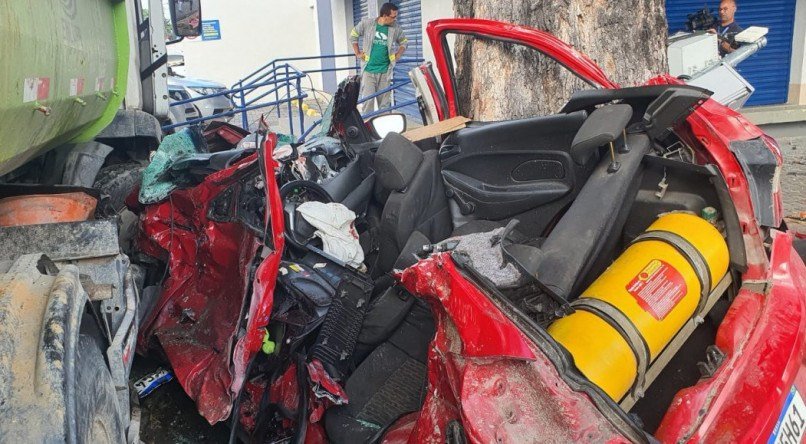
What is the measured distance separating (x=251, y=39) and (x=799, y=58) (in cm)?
1547

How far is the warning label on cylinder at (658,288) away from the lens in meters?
2.12

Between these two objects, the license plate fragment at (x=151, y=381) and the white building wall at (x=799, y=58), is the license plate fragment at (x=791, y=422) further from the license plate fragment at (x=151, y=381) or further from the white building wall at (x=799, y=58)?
the white building wall at (x=799, y=58)

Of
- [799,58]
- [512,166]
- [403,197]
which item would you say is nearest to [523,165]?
[512,166]

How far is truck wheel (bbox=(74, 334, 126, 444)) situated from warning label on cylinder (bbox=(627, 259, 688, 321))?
1.60m

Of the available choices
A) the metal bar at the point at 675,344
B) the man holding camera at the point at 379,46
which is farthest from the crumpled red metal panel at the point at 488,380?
the man holding camera at the point at 379,46

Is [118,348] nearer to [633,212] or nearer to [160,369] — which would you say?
[160,369]

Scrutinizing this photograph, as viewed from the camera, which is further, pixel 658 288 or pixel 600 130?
pixel 600 130

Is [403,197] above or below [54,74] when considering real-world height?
below

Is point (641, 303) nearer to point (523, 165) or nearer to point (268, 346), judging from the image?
point (523, 165)

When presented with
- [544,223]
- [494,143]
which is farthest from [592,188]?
[494,143]

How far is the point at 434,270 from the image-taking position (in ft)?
6.15

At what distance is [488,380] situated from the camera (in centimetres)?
172

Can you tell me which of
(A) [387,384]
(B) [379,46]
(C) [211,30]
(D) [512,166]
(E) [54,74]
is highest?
(C) [211,30]

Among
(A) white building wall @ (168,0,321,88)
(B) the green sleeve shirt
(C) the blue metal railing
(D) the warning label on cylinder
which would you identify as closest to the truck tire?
(D) the warning label on cylinder
